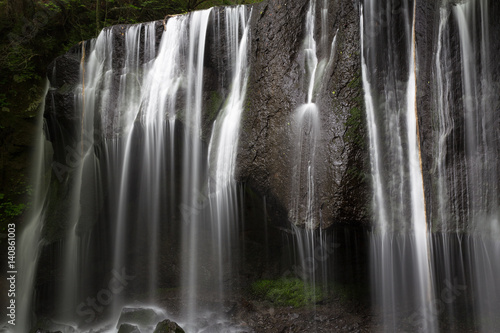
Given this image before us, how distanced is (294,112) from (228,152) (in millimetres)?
1422

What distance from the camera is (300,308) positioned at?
6336mm

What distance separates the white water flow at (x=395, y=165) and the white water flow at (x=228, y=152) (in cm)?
241

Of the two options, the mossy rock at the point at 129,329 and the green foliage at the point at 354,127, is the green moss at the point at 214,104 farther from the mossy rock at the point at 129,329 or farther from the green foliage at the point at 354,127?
A: the mossy rock at the point at 129,329

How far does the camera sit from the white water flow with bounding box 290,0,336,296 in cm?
553

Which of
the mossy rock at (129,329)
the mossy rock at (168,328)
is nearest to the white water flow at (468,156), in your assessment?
the mossy rock at (168,328)

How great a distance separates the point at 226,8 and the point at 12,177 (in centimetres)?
671

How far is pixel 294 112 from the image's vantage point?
Answer: 602 centimetres

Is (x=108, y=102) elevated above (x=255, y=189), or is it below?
above

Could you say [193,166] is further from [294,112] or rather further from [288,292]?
[288,292]

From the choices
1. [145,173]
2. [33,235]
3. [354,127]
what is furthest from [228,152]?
[33,235]

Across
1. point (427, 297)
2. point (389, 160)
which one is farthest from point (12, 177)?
point (427, 297)

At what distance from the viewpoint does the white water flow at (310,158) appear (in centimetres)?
553

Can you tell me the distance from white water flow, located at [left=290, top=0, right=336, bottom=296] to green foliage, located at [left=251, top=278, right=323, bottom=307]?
170 mm

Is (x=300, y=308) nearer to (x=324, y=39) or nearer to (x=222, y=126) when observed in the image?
(x=222, y=126)
